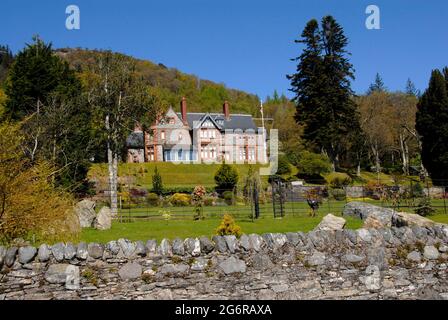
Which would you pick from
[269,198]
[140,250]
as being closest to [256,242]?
[140,250]

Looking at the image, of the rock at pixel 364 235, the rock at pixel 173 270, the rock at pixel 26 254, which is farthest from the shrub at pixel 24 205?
the rock at pixel 364 235

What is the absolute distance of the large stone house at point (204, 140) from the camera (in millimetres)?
64812

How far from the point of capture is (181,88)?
124 m

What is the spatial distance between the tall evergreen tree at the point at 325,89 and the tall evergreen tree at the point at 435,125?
7436mm

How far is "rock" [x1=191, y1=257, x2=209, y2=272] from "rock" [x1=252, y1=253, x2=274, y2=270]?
0.90 meters

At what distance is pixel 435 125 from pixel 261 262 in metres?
41.9

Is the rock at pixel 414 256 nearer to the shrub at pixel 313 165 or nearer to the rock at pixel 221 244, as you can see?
the rock at pixel 221 244

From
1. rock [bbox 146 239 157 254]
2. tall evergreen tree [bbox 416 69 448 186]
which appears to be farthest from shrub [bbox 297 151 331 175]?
rock [bbox 146 239 157 254]
